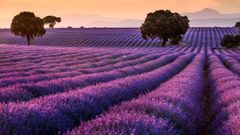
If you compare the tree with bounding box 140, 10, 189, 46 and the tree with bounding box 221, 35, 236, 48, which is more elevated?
the tree with bounding box 140, 10, 189, 46

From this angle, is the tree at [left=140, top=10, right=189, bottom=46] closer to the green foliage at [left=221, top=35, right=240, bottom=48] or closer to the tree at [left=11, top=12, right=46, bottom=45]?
the green foliage at [left=221, top=35, right=240, bottom=48]

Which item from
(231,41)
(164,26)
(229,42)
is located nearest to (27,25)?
(164,26)

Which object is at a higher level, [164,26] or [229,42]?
[164,26]

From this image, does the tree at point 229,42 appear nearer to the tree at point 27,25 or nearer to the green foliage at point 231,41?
the green foliage at point 231,41

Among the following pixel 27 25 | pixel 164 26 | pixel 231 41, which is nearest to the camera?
pixel 164 26

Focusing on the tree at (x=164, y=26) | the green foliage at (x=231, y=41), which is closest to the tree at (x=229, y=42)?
the green foliage at (x=231, y=41)

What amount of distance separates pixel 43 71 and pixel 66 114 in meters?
8.31

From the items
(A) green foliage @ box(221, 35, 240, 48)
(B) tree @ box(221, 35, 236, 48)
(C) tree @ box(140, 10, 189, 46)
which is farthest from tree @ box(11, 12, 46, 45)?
(A) green foliage @ box(221, 35, 240, 48)

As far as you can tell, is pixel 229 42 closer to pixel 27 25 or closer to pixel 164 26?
pixel 164 26

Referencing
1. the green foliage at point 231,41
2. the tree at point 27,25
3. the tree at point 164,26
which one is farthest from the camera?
the tree at point 27,25

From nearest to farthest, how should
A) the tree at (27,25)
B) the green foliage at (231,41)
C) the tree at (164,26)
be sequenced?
1. the tree at (164,26)
2. the green foliage at (231,41)
3. the tree at (27,25)

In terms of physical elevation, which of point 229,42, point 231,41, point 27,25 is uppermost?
point 27,25

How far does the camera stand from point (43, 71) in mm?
13594

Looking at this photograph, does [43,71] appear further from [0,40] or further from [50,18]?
[50,18]
